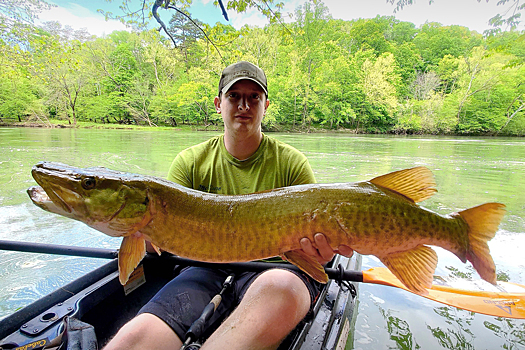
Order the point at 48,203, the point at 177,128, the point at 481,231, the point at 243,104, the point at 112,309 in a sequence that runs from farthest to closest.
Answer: the point at 177,128
the point at 243,104
the point at 112,309
the point at 481,231
the point at 48,203

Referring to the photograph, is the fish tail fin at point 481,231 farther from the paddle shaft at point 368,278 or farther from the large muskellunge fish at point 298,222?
the paddle shaft at point 368,278

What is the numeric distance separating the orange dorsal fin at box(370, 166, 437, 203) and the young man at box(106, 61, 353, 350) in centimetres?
43

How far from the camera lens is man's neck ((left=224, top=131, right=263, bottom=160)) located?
2.15 metres

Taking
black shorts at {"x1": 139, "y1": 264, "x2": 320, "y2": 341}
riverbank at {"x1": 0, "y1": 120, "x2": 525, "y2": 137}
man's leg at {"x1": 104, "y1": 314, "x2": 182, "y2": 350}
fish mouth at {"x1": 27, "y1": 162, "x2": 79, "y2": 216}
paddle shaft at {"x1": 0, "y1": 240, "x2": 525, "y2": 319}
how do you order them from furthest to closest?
riverbank at {"x1": 0, "y1": 120, "x2": 525, "y2": 137} → paddle shaft at {"x1": 0, "y1": 240, "x2": 525, "y2": 319} → black shorts at {"x1": 139, "y1": 264, "x2": 320, "y2": 341} → man's leg at {"x1": 104, "y1": 314, "x2": 182, "y2": 350} → fish mouth at {"x1": 27, "y1": 162, "x2": 79, "y2": 216}

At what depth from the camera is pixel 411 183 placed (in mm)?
1463

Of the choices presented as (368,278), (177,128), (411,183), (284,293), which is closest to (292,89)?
(177,128)

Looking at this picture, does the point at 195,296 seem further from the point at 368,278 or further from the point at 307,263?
the point at 368,278

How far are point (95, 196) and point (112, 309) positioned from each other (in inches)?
44.6

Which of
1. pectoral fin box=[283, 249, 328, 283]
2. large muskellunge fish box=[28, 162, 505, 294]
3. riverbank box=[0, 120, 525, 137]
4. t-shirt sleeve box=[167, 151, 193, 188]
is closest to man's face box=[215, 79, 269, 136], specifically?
t-shirt sleeve box=[167, 151, 193, 188]

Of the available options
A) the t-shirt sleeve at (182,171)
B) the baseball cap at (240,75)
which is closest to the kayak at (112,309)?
the t-shirt sleeve at (182,171)

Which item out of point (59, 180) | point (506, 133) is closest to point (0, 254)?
point (59, 180)

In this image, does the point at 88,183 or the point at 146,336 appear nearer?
the point at 88,183

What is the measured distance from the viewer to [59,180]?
121 centimetres

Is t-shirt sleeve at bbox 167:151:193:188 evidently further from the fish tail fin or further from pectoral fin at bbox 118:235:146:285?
the fish tail fin
